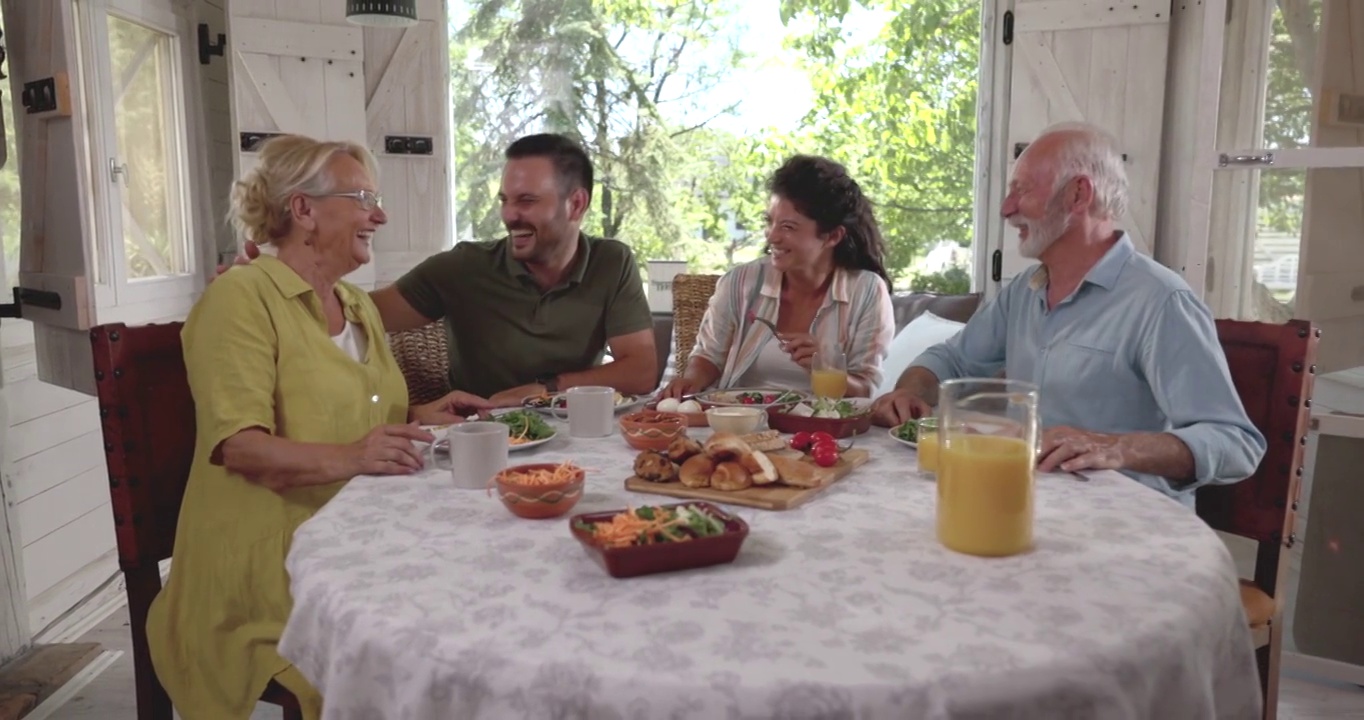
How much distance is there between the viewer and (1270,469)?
161cm

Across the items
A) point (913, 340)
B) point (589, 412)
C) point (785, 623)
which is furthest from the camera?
point (913, 340)

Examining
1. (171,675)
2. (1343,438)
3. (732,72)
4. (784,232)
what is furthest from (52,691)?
(732,72)

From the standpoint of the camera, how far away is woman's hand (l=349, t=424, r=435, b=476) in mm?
1340

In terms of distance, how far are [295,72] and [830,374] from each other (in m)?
2.98

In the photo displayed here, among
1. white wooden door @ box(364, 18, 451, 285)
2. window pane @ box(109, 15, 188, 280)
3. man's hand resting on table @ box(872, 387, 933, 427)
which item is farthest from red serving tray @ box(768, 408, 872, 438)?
white wooden door @ box(364, 18, 451, 285)

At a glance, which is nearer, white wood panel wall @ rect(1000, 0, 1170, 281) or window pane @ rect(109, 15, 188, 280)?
window pane @ rect(109, 15, 188, 280)

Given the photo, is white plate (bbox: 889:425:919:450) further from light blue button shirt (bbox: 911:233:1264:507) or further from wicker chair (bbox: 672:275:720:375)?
wicker chair (bbox: 672:275:720:375)

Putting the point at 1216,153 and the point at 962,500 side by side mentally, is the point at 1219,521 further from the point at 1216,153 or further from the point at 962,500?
the point at 1216,153

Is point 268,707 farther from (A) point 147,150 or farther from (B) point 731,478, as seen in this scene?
(A) point 147,150

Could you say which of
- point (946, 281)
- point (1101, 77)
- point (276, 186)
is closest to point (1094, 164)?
point (276, 186)

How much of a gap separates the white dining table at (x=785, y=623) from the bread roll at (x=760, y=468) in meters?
0.06

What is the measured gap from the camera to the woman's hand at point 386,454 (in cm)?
134

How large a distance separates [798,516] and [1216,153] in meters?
2.19

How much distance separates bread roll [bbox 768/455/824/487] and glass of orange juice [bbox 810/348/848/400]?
0.62 metres
